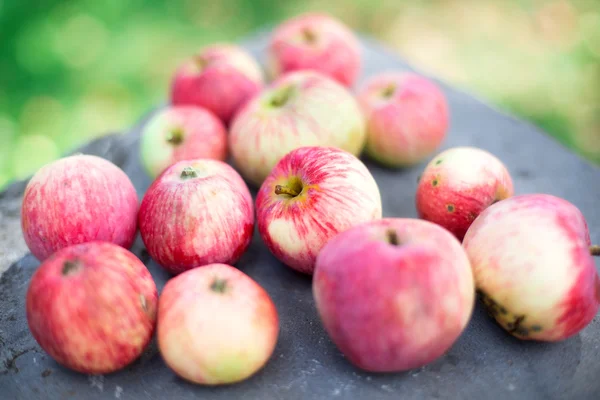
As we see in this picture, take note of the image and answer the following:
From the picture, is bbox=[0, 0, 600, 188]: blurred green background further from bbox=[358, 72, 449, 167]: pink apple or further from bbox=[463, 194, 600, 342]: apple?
bbox=[463, 194, 600, 342]: apple

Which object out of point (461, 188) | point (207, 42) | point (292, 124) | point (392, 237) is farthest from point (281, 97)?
point (207, 42)

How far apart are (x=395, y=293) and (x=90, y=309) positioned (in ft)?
1.54

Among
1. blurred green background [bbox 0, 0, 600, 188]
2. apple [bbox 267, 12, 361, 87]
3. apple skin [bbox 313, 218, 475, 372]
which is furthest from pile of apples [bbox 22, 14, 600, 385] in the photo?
blurred green background [bbox 0, 0, 600, 188]

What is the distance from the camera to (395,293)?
826mm

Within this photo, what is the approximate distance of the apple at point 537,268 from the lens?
0.91 m

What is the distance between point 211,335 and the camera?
0.87m

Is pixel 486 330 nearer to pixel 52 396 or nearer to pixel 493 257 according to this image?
pixel 493 257

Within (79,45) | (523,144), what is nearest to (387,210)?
(523,144)

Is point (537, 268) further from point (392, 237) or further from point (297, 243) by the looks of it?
point (297, 243)

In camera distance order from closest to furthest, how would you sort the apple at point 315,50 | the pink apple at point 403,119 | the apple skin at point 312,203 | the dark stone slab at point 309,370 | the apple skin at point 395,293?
the apple skin at point 395,293, the dark stone slab at point 309,370, the apple skin at point 312,203, the pink apple at point 403,119, the apple at point 315,50

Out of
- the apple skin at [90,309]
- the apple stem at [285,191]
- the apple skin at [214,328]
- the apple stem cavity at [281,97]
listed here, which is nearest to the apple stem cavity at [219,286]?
the apple skin at [214,328]

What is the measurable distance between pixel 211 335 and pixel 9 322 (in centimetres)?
50

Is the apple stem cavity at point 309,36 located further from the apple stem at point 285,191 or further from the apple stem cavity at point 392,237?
the apple stem cavity at point 392,237

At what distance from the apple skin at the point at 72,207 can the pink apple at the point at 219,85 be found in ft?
1.61
